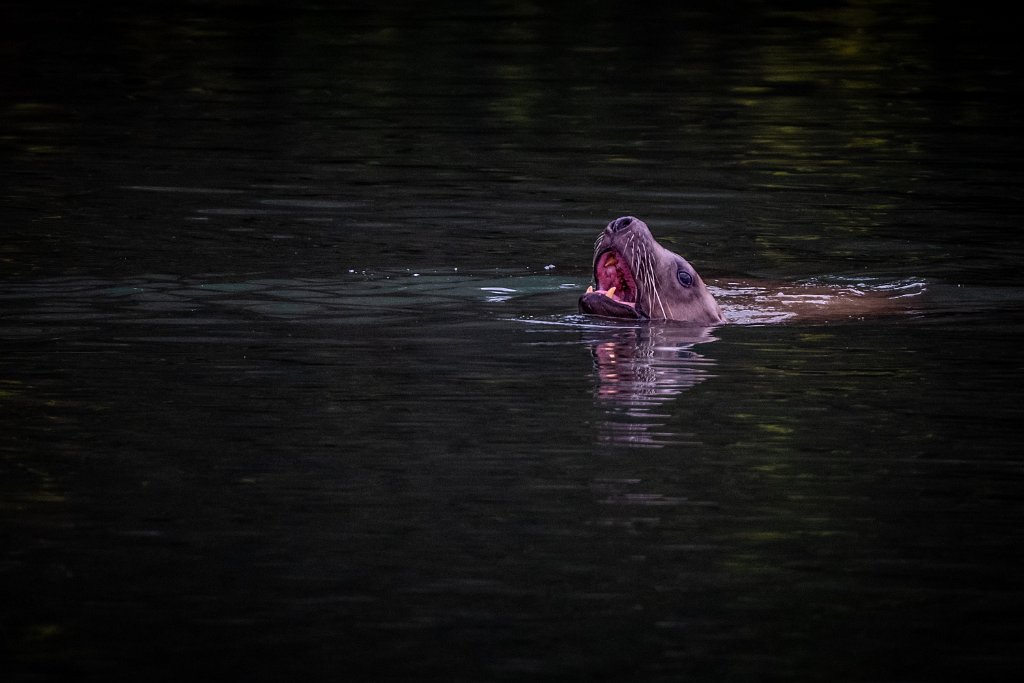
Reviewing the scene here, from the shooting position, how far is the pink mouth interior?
13211 mm

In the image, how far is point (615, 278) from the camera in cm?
1347

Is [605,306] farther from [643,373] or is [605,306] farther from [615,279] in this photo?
[643,373]

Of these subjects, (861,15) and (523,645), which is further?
(861,15)

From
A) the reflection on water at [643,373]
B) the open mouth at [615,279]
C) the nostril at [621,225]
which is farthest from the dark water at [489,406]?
the nostril at [621,225]

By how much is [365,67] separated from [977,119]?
9.05 m

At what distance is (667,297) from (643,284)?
0.19m

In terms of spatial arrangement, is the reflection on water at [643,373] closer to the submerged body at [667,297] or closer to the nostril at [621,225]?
the submerged body at [667,297]

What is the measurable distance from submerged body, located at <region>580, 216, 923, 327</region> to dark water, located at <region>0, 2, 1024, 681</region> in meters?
0.30

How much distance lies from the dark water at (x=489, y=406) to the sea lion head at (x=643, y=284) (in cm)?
30

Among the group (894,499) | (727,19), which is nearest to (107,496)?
(894,499)

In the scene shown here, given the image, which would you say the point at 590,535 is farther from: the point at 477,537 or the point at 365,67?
the point at 365,67

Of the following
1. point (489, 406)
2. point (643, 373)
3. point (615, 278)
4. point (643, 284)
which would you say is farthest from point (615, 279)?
point (489, 406)

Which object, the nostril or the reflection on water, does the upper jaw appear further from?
the nostril

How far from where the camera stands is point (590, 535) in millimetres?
8312
